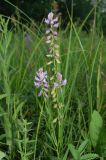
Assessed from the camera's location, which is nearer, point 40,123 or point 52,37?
point 52,37

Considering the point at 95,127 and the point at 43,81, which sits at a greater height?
the point at 43,81

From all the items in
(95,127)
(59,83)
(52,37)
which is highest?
(52,37)

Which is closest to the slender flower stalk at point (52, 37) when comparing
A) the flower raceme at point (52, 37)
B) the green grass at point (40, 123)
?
Result: the flower raceme at point (52, 37)

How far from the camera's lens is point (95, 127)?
165cm

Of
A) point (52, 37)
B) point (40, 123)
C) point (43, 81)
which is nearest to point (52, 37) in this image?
point (52, 37)

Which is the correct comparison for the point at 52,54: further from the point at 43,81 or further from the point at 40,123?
the point at 40,123

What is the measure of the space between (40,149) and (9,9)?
11.3 m

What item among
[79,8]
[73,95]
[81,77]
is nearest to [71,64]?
[81,77]

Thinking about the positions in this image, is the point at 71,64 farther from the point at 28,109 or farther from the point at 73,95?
the point at 28,109

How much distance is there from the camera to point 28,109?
1804 millimetres

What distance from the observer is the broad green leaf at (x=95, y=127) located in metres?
1.63

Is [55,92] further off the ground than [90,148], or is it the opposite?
[55,92]

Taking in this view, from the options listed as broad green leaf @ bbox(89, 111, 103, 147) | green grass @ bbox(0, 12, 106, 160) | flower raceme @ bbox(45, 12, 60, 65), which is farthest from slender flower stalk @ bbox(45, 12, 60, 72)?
broad green leaf @ bbox(89, 111, 103, 147)

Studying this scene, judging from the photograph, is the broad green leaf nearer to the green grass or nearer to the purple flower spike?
the green grass
